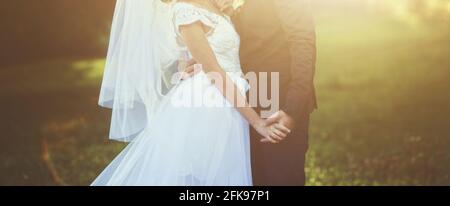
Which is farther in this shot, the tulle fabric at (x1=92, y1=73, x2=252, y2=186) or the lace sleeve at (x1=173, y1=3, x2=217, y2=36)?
the tulle fabric at (x1=92, y1=73, x2=252, y2=186)

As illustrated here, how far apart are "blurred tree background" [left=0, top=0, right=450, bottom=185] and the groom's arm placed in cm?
140

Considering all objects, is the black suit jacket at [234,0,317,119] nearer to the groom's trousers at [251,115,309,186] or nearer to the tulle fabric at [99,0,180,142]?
the groom's trousers at [251,115,309,186]

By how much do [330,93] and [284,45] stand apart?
300cm

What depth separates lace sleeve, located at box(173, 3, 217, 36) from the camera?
216cm

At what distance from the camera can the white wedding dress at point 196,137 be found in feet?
7.50

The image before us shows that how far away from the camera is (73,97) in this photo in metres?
4.73

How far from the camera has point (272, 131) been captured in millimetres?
2283

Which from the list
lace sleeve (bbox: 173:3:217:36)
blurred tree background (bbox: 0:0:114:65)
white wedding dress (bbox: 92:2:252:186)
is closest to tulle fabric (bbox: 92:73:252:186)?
white wedding dress (bbox: 92:2:252:186)

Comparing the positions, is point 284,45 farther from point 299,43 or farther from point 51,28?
point 51,28

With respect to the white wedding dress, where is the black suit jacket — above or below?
above

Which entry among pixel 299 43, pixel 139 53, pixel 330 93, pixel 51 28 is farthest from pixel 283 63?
pixel 330 93

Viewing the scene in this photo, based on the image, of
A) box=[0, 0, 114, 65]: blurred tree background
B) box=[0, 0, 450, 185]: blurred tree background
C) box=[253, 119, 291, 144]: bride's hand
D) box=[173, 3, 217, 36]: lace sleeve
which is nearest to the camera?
box=[173, 3, 217, 36]: lace sleeve
